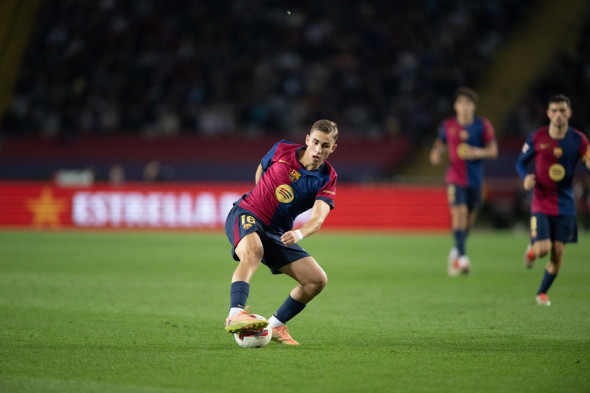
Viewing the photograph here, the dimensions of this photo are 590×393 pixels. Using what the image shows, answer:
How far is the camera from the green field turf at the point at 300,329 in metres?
5.57

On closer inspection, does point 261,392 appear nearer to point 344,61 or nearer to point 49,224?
point 49,224

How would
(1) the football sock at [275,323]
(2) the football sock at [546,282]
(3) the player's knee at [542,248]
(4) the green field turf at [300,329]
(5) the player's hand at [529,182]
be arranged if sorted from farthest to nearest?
(2) the football sock at [546,282] < (3) the player's knee at [542,248] < (5) the player's hand at [529,182] < (1) the football sock at [275,323] < (4) the green field turf at [300,329]

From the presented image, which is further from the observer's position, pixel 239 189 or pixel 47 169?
pixel 47 169

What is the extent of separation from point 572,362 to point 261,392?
2.43 m

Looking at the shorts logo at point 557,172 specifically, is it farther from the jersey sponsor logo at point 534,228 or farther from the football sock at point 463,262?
the football sock at point 463,262

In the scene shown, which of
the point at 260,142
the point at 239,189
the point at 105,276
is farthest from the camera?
the point at 260,142

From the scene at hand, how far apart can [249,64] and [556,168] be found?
68.1ft

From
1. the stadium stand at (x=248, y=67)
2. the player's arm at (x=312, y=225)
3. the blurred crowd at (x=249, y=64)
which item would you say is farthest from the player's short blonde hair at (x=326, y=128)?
the blurred crowd at (x=249, y=64)

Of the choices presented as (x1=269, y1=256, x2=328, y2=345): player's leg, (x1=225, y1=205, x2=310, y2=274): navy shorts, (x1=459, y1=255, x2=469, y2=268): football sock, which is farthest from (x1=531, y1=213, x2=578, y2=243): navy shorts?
(x1=225, y1=205, x2=310, y2=274): navy shorts

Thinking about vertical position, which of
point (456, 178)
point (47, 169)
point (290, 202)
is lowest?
point (290, 202)

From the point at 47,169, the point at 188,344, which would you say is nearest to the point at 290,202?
the point at 188,344

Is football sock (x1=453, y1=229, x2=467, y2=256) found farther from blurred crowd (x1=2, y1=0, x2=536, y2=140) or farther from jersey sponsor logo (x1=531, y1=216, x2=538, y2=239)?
blurred crowd (x1=2, y1=0, x2=536, y2=140)


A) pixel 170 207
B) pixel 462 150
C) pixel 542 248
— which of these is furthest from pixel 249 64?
pixel 542 248

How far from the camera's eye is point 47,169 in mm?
28828
